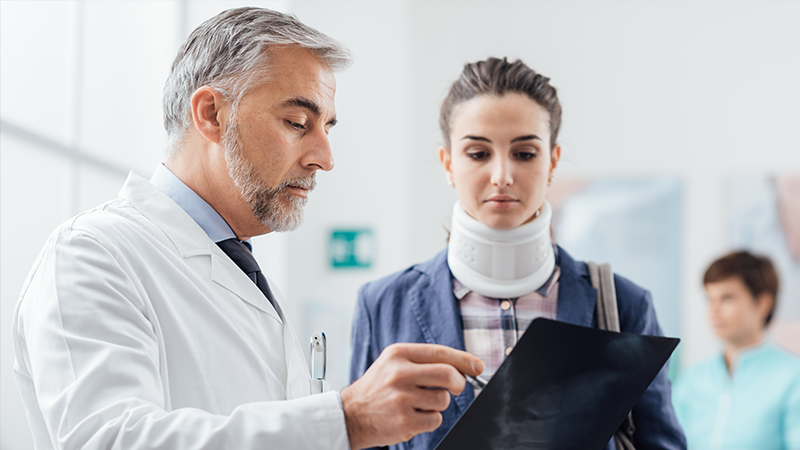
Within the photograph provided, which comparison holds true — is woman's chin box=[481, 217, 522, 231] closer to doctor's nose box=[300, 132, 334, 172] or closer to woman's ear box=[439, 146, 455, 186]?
woman's ear box=[439, 146, 455, 186]

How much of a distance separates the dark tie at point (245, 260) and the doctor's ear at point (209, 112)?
16 cm

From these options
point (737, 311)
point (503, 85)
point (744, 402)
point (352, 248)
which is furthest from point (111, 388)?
point (737, 311)

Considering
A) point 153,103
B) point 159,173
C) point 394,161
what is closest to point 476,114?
point 159,173

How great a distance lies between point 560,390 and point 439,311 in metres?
0.54

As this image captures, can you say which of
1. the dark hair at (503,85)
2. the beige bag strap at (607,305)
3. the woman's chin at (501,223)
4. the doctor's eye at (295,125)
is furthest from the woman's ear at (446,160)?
the doctor's eye at (295,125)

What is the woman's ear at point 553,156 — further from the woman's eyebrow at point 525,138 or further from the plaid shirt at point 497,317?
the plaid shirt at point 497,317

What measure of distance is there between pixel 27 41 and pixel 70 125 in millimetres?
293

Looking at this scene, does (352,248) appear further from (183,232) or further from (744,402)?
(183,232)

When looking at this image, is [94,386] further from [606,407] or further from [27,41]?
[27,41]

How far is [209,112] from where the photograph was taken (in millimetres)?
967

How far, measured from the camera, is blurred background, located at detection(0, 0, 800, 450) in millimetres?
2969

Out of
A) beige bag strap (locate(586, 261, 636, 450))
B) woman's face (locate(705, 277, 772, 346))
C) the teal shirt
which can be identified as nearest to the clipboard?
beige bag strap (locate(586, 261, 636, 450))

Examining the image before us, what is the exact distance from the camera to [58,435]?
1.96 feet

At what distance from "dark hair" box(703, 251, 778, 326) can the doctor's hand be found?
2.67 metres
